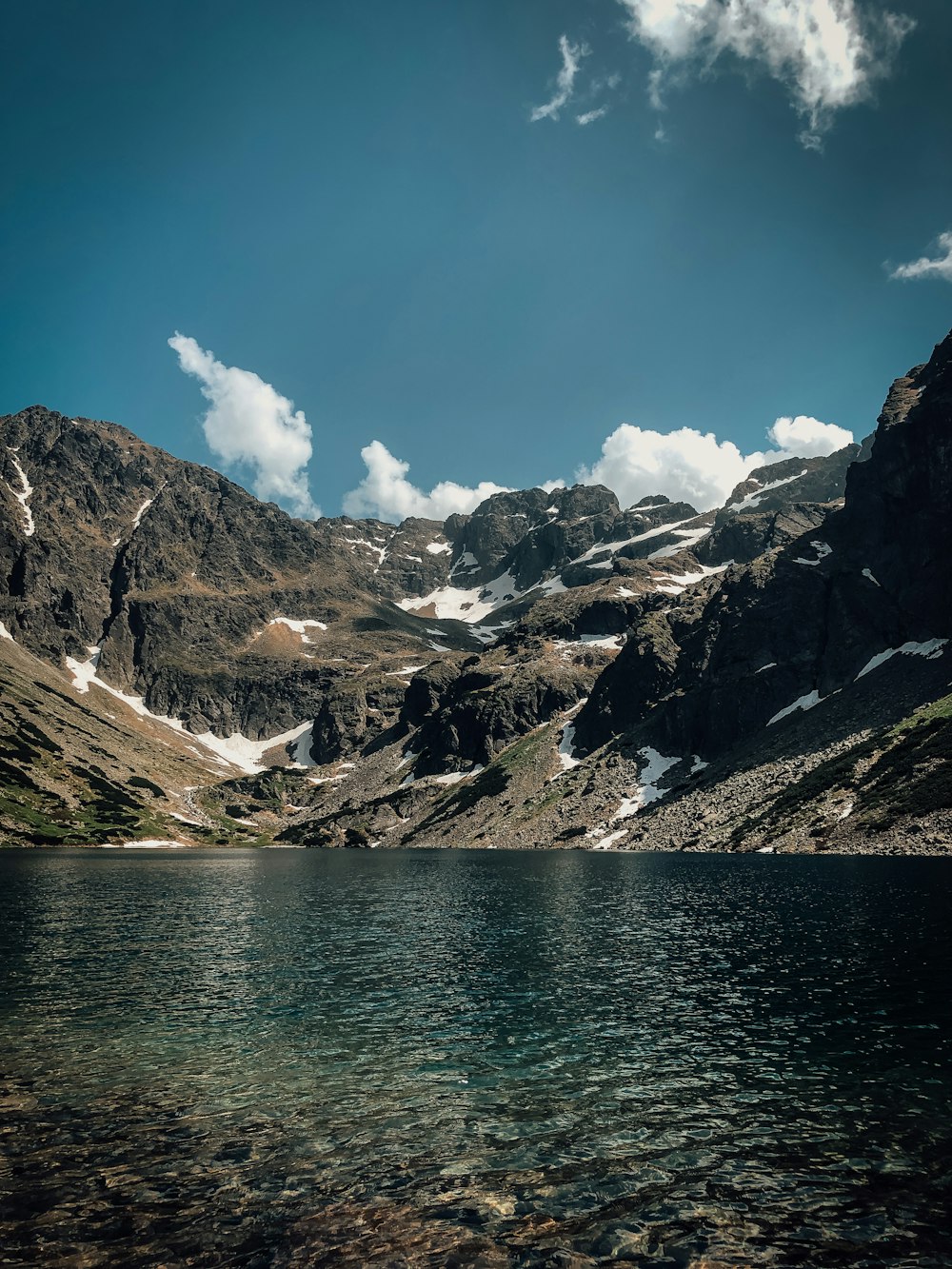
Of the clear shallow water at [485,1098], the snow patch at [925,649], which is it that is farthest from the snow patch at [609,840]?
the clear shallow water at [485,1098]

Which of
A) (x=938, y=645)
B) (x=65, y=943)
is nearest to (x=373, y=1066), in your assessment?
(x=65, y=943)

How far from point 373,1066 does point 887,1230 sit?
1762 cm

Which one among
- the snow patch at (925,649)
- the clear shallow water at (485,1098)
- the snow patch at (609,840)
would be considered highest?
the snow patch at (925,649)

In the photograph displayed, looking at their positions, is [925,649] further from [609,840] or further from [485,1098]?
[485,1098]

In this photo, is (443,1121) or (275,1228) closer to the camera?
(275,1228)

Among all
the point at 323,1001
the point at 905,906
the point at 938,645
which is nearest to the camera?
the point at 323,1001

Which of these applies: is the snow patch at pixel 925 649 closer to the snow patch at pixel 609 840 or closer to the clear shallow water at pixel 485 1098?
the snow patch at pixel 609 840

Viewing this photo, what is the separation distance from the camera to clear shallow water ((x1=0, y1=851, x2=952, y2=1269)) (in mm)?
16156

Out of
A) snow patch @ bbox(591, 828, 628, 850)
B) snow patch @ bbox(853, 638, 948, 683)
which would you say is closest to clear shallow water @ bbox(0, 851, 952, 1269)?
snow patch @ bbox(591, 828, 628, 850)

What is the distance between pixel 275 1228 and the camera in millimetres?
16391

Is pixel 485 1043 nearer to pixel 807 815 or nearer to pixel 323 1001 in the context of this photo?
pixel 323 1001

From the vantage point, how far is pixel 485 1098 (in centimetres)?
2473

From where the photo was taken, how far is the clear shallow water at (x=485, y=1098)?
16156mm

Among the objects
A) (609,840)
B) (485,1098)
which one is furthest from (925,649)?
(485,1098)
